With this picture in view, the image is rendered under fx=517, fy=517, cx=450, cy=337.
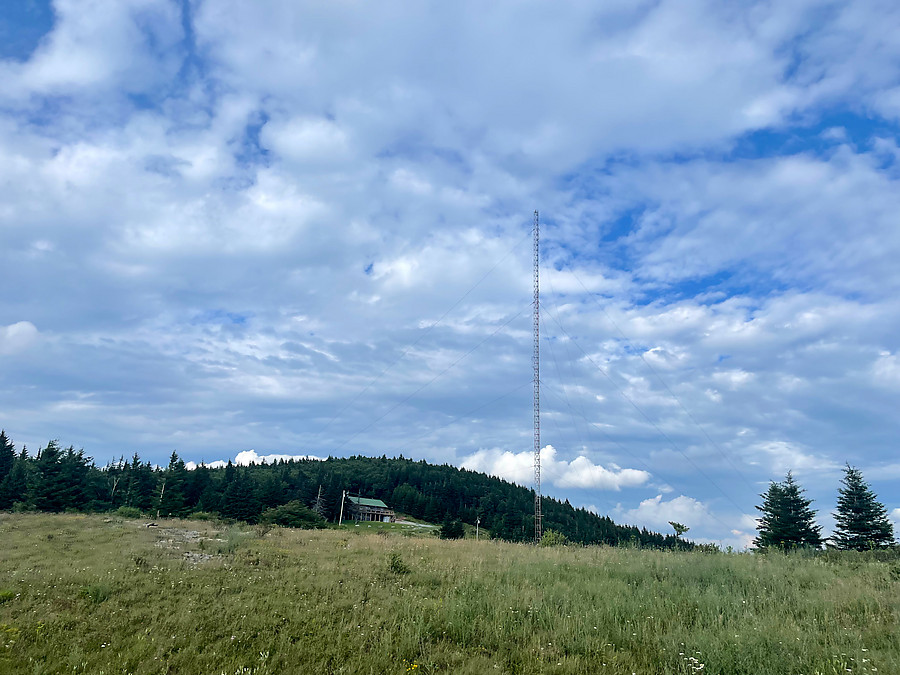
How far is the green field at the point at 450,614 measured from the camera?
878cm

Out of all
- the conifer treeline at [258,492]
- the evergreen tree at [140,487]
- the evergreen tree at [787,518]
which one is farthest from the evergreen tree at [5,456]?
the evergreen tree at [787,518]

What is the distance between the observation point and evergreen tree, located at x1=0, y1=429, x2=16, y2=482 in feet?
246

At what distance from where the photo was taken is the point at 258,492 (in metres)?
82.8

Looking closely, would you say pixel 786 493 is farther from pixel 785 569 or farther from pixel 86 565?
pixel 86 565

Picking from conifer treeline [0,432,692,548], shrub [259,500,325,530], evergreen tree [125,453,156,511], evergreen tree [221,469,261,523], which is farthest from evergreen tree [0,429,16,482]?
shrub [259,500,325,530]

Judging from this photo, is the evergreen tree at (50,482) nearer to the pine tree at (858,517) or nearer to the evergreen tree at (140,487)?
the evergreen tree at (140,487)

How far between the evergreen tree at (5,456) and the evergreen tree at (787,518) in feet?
314

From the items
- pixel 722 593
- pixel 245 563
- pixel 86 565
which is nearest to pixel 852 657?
pixel 722 593

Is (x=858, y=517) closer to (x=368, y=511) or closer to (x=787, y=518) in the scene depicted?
(x=787, y=518)

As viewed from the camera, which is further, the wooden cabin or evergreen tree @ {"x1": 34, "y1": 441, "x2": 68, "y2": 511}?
the wooden cabin

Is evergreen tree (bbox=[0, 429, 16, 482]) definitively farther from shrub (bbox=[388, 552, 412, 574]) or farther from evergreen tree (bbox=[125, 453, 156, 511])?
shrub (bbox=[388, 552, 412, 574])

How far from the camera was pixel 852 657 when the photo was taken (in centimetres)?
830

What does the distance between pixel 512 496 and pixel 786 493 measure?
10534 cm

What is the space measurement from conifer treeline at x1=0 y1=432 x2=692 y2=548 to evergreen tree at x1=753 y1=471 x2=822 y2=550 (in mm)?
12387
